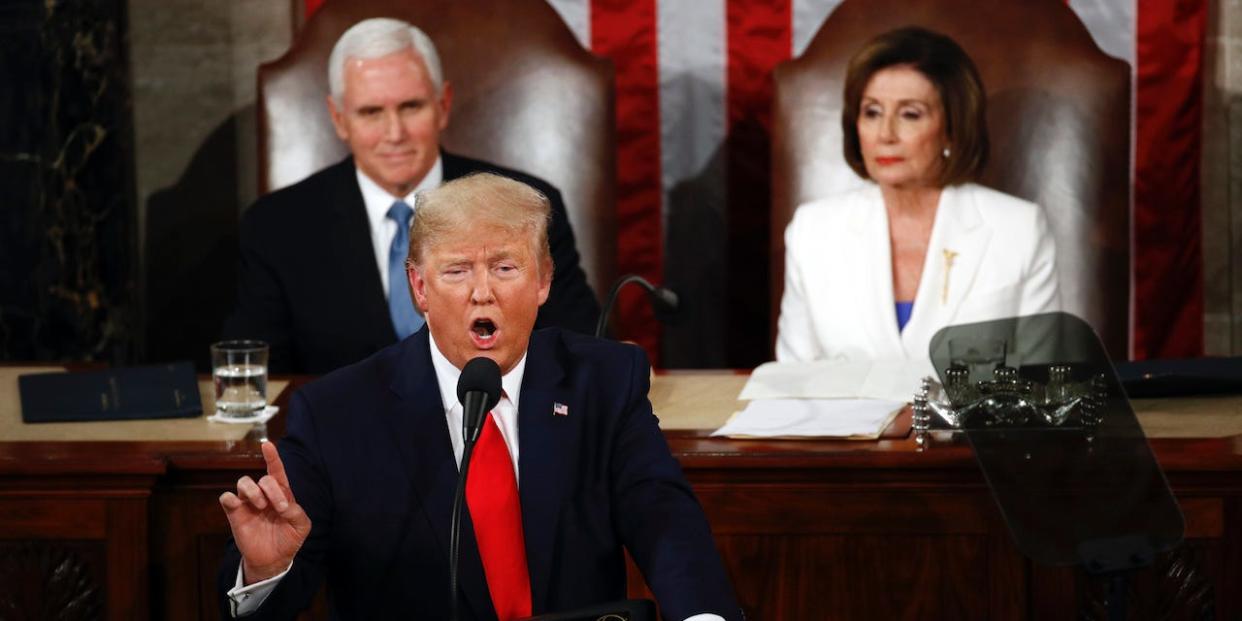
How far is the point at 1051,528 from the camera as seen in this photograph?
91.8 inches

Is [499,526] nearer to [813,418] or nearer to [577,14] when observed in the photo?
[813,418]

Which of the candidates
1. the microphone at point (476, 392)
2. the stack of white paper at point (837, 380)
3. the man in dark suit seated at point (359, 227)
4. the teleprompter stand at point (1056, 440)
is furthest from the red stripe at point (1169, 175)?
the microphone at point (476, 392)

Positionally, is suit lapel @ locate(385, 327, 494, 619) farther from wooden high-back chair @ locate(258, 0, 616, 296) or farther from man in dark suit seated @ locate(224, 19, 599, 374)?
wooden high-back chair @ locate(258, 0, 616, 296)

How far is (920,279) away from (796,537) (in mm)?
1438

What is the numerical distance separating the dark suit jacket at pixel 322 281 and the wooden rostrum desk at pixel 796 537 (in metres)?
1.03

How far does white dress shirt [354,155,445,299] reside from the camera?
4172 mm

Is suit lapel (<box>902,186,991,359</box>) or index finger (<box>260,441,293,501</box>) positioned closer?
index finger (<box>260,441,293,501</box>)

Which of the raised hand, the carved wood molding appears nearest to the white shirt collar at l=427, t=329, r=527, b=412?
the raised hand

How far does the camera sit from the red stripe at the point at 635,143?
195 inches

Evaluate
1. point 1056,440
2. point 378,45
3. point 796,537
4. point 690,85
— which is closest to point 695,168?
point 690,85

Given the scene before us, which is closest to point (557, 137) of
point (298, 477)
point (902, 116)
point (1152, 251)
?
point (902, 116)

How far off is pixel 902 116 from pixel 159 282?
2.31 meters

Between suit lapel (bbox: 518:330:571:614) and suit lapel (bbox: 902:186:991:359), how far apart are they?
71.2 inches

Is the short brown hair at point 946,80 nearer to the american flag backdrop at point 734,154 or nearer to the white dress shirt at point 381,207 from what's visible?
the american flag backdrop at point 734,154
